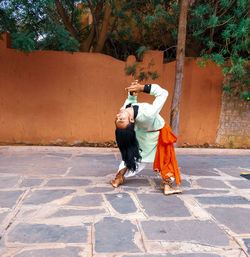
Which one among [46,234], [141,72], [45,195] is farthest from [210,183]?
[141,72]

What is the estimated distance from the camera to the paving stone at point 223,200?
10.1 feet

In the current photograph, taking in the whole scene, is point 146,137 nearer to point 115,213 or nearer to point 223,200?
point 115,213

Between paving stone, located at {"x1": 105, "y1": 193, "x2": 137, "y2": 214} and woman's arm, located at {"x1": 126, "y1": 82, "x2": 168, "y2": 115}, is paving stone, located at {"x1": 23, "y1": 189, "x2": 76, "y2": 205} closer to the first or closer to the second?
paving stone, located at {"x1": 105, "y1": 193, "x2": 137, "y2": 214}

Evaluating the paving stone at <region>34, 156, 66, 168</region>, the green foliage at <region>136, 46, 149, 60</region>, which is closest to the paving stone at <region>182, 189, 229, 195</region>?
the paving stone at <region>34, 156, 66, 168</region>

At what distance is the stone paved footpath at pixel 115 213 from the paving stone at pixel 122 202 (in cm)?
1

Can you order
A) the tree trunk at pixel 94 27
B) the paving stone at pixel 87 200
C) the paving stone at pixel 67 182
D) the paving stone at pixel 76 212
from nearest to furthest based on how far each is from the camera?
the paving stone at pixel 76 212
the paving stone at pixel 87 200
the paving stone at pixel 67 182
the tree trunk at pixel 94 27

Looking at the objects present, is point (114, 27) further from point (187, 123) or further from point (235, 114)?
point (235, 114)

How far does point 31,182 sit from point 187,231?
2.26 metres

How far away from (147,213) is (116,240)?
61cm

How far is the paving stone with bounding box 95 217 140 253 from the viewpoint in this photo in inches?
81.9

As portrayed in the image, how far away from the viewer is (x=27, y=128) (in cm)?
630

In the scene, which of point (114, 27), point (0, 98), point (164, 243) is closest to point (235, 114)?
point (114, 27)

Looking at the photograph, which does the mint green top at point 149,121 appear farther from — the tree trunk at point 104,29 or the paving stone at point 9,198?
the tree trunk at point 104,29

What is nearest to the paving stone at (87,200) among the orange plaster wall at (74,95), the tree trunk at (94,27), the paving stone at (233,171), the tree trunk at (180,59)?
the paving stone at (233,171)
